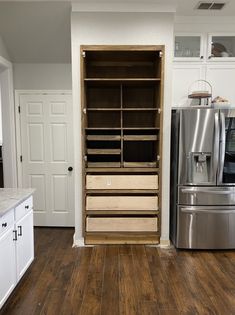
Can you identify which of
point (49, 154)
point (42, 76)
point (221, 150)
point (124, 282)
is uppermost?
point (42, 76)

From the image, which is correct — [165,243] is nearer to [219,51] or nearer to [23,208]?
[23,208]

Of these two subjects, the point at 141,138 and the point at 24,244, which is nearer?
the point at 24,244

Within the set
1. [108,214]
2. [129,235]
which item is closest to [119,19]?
[108,214]

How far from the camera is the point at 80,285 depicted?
2553mm

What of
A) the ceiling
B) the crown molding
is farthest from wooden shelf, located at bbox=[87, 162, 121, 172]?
the crown molding

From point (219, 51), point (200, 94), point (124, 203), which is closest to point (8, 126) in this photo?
point (124, 203)

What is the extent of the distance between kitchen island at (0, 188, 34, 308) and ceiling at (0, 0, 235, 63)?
205 centimetres

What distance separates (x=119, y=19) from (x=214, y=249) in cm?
299

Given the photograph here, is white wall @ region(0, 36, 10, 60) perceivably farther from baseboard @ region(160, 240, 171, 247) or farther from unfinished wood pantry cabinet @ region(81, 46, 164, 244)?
baseboard @ region(160, 240, 171, 247)

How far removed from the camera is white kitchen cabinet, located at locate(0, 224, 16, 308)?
6.80 feet

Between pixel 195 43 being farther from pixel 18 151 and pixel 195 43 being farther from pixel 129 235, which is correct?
pixel 18 151

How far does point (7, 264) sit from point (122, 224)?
1540 mm

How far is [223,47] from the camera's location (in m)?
3.58

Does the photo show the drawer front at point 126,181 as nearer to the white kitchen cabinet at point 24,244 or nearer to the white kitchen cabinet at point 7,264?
the white kitchen cabinet at point 24,244
